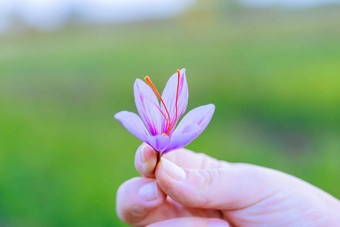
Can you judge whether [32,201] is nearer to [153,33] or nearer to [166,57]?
[166,57]

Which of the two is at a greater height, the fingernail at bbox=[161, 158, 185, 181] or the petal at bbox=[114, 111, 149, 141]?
the petal at bbox=[114, 111, 149, 141]

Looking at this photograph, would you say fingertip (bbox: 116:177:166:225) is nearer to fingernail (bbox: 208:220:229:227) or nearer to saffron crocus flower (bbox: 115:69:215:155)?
fingernail (bbox: 208:220:229:227)

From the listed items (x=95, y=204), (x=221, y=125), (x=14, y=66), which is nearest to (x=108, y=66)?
(x=14, y=66)

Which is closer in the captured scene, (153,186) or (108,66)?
(153,186)

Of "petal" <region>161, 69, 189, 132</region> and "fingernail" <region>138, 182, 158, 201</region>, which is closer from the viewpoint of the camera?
"petal" <region>161, 69, 189, 132</region>

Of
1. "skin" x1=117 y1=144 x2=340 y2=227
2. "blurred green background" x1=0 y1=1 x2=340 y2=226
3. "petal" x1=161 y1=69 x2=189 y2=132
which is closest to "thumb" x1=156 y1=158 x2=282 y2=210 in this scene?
"skin" x1=117 y1=144 x2=340 y2=227

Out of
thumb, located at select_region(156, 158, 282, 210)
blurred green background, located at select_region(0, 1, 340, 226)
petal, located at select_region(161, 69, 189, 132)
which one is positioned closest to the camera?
petal, located at select_region(161, 69, 189, 132)

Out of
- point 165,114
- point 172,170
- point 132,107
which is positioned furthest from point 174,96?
point 132,107
